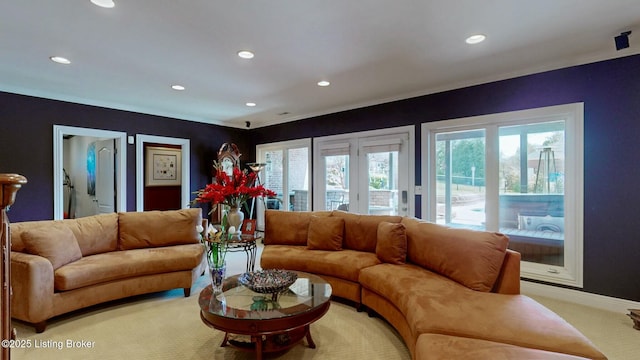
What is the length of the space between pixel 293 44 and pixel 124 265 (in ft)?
8.62

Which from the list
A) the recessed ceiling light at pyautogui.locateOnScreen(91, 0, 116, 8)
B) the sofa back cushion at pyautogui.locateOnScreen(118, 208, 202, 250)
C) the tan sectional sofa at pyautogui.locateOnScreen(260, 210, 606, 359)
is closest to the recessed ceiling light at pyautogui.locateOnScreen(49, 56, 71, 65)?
the recessed ceiling light at pyautogui.locateOnScreen(91, 0, 116, 8)

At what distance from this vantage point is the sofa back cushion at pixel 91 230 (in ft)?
9.91

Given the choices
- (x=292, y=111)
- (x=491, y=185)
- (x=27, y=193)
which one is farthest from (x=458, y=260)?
(x=27, y=193)

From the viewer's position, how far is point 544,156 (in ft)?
11.5

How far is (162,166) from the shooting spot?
6.29 m

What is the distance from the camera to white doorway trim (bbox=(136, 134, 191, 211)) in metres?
5.36

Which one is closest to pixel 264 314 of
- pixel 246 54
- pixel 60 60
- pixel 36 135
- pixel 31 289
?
pixel 31 289

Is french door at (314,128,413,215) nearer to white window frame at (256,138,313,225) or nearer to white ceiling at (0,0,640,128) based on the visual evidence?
white window frame at (256,138,313,225)

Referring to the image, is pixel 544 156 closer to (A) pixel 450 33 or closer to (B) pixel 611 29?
(B) pixel 611 29

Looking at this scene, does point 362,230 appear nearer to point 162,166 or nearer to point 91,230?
point 91,230

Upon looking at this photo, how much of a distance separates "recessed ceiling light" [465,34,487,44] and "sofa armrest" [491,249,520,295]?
71.8 inches

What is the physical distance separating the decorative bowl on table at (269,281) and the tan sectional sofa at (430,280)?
77cm

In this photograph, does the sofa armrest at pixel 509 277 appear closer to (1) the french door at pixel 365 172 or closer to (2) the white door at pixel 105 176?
(1) the french door at pixel 365 172

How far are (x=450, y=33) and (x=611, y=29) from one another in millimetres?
1321
